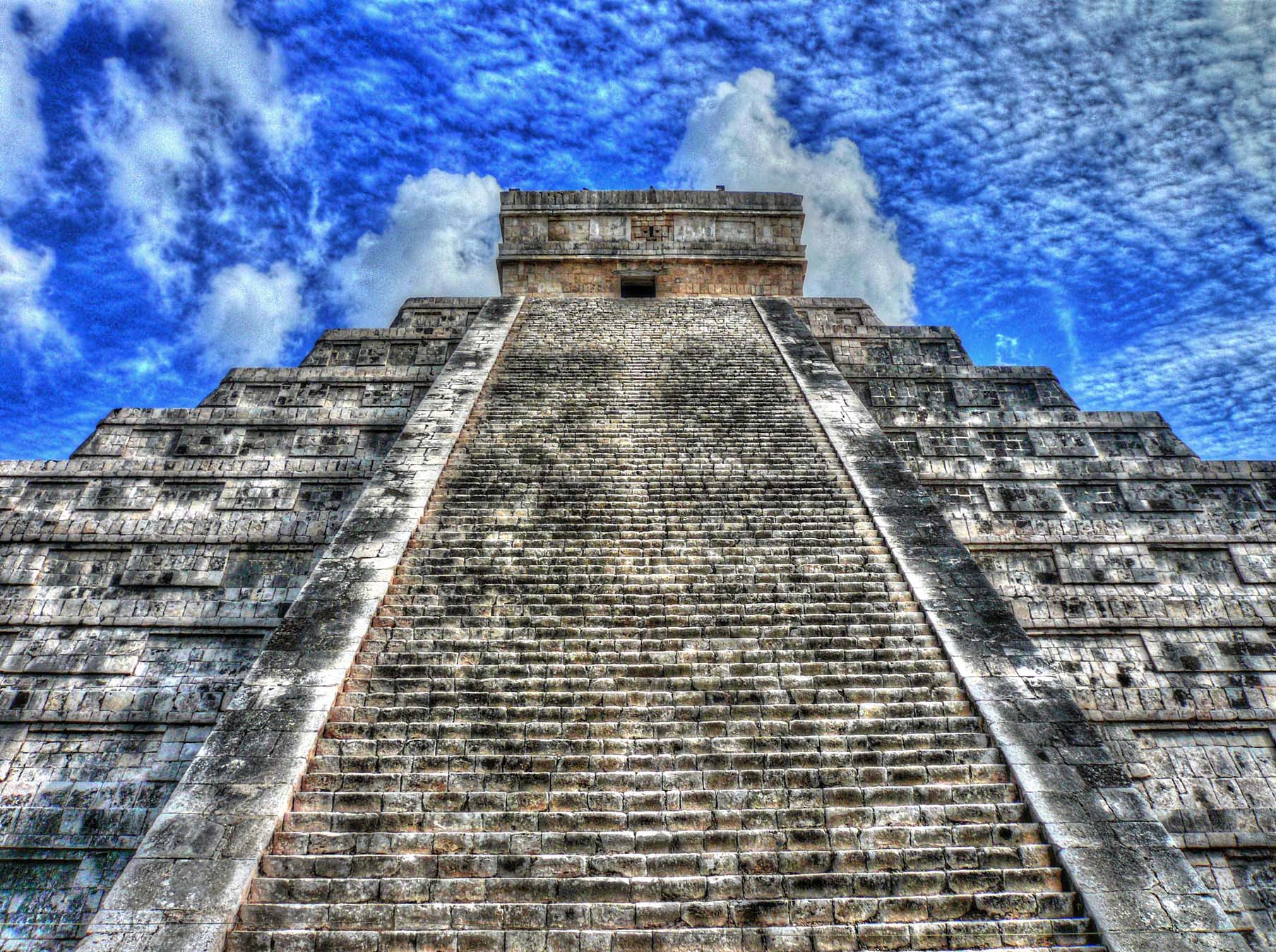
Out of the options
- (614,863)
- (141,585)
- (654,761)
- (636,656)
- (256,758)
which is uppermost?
(141,585)

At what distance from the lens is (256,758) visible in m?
5.05

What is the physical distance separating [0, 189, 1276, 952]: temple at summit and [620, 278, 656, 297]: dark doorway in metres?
3.28

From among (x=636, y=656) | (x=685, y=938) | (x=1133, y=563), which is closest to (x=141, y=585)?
(x=636, y=656)

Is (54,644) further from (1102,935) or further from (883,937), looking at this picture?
(1102,935)

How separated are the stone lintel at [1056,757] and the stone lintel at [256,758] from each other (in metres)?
5.04

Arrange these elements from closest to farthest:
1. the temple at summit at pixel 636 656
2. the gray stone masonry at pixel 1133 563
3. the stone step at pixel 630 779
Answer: the temple at summit at pixel 636 656 → the stone step at pixel 630 779 → the gray stone masonry at pixel 1133 563

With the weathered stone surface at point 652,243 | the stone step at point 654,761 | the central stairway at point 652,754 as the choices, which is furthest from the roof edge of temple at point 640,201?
the stone step at point 654,761

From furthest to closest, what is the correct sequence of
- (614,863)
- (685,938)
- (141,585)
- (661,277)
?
(661,277), (141,585), (614,863), (685,938)

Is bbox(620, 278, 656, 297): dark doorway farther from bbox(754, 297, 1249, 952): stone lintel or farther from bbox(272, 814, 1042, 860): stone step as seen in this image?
bbox(272, 814, 1042, 860): stone step

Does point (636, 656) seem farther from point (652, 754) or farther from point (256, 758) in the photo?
point (256, 758)

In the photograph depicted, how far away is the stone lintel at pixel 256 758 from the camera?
418 cm

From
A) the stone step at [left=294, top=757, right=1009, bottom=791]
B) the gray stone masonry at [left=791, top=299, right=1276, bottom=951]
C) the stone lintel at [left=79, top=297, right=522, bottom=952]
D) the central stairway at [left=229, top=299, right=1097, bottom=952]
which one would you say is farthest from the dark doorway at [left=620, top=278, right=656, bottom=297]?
the stone step at [left=294, top=757, right=1009, bottom=791]

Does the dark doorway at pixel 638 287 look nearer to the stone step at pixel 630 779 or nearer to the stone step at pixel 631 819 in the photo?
the stone step at pixel 630 779

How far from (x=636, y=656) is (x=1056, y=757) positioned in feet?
10.4
